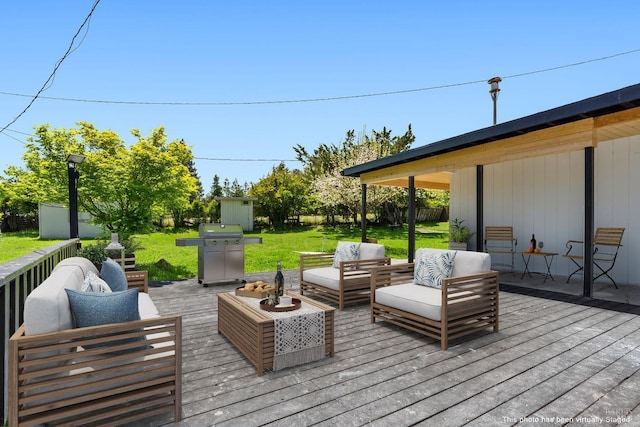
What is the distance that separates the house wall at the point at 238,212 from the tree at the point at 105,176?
11.2 metres

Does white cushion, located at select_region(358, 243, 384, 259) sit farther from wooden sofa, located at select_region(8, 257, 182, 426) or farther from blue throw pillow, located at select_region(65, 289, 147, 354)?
blue throw pillow, located at select_region(65, 289, 147, 354)

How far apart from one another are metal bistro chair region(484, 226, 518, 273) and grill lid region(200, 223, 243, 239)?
516cm

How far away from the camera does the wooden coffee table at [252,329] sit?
2510mm

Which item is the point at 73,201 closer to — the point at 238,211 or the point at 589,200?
the point at 589,200

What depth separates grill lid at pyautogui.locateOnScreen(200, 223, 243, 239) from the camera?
555 centimetres

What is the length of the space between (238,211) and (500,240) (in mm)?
14448

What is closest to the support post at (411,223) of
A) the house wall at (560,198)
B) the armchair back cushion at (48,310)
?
the house wall at (560,198)

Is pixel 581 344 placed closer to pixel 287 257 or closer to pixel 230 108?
pixel 287 257

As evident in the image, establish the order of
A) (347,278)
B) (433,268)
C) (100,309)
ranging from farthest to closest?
(347,278)
(433,268)
(100,309)

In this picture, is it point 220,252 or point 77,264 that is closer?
point 77,264

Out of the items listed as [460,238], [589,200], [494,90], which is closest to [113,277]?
[589,200]

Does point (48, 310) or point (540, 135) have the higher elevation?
point (540, 135)

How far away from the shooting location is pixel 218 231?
5.62 meters

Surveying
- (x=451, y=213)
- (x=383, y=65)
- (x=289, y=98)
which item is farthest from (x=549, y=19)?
(x=289, y=98)
